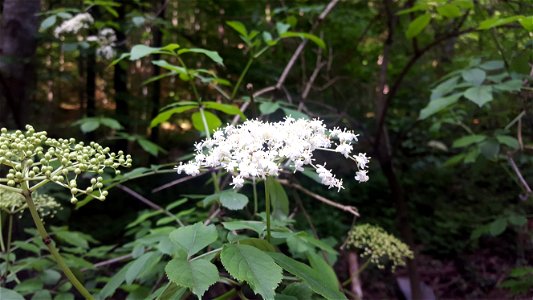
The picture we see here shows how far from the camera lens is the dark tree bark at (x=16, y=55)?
7.92 feet

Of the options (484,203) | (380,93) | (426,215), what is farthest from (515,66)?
(426,215)

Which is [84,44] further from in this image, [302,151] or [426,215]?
[426,215]

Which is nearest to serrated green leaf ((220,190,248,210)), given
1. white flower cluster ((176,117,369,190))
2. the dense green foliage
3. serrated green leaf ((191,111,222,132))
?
the dense green foliage

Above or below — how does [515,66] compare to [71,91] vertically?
above

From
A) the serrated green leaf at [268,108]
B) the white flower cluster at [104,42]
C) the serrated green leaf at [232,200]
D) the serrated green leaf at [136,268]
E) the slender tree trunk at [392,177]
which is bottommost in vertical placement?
the serrated green leaf at [136,268]

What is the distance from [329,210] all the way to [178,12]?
10.7 ft

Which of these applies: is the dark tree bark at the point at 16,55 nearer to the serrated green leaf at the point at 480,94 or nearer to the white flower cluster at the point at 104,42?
the white flower cluster at the point at 104,42

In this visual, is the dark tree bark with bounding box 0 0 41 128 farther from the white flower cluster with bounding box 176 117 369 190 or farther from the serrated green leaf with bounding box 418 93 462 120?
the serrated green leaf with bounding box 418 93 462 120

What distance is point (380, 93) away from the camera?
3029 millimetres

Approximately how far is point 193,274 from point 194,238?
11cm

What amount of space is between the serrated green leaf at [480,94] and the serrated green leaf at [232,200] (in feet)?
3.65

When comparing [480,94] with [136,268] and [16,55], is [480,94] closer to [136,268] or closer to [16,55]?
[136,268]

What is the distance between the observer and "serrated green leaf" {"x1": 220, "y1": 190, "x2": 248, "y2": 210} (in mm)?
1169

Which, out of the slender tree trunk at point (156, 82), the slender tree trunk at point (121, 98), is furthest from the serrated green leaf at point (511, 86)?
the slender tree trunk at point (121, 98)
